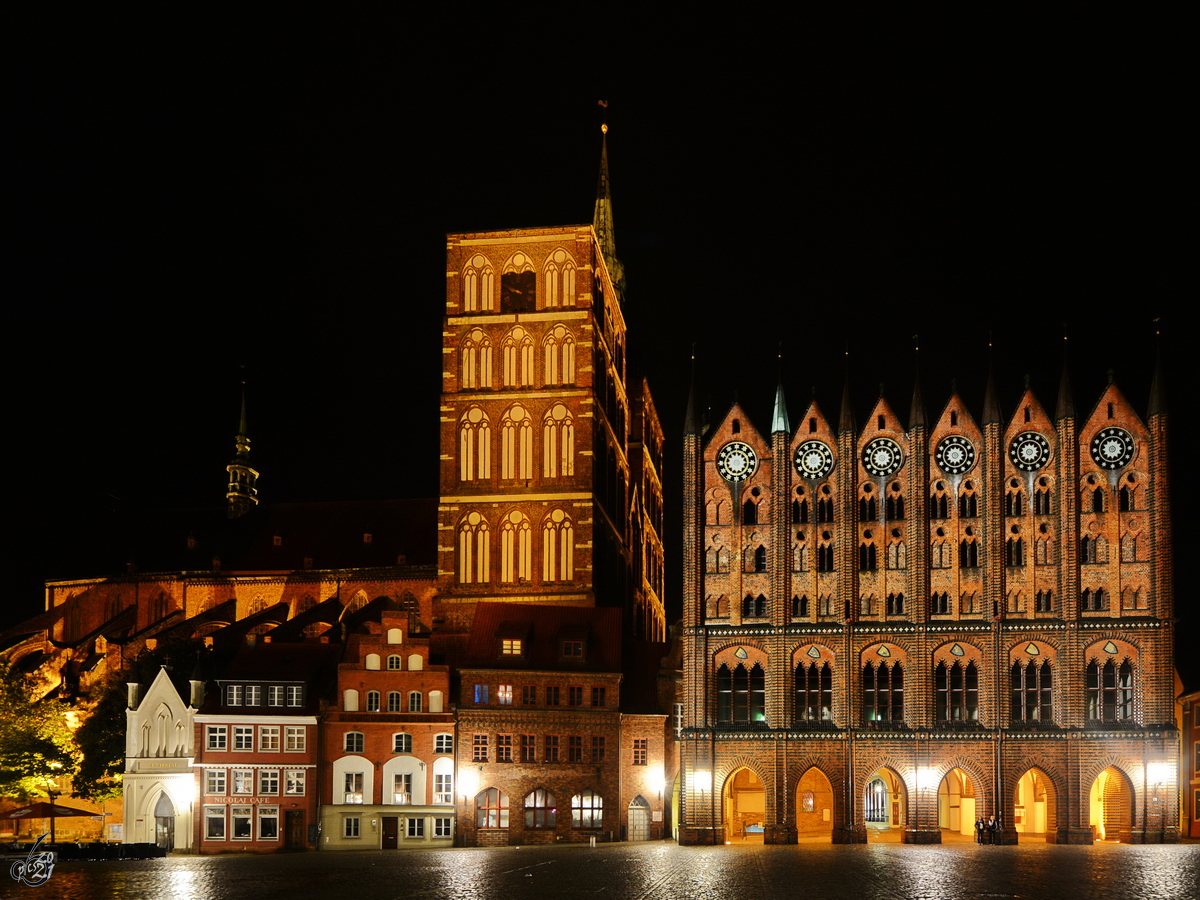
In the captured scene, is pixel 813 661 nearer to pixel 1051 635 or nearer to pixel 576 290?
pixel 1051 635

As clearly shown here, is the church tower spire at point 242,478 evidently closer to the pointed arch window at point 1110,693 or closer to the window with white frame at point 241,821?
the window with white frame at point 241,821

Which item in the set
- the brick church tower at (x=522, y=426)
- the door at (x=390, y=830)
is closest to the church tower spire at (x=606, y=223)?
the brick church tower at (x=522, y=426)

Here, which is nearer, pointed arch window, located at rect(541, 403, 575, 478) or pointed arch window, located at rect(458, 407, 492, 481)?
pointed arch window, located at rect(541, 403, 575, 478)

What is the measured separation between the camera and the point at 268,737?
75438 mm

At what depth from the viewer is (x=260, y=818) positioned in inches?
2921

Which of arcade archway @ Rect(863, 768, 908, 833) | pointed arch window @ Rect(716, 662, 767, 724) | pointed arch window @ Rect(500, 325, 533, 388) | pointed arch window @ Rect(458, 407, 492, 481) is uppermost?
pointed arch window @ Rect(500, 325, 533, 388)

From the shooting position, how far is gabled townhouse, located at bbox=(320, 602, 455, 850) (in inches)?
2943

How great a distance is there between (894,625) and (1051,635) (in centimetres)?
675

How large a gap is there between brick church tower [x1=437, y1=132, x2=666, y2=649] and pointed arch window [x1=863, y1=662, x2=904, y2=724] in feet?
57.5

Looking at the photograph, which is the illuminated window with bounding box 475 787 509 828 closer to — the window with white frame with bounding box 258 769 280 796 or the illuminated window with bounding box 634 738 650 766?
the illuminated window with bounding box 634 738 650 766

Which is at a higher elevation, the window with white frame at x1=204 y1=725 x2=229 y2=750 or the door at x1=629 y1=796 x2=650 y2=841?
the window with white frame at x1=204 y1=725 x2=229 y2=750

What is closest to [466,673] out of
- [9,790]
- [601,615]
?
[601,615]

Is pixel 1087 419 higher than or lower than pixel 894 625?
Result: higher
